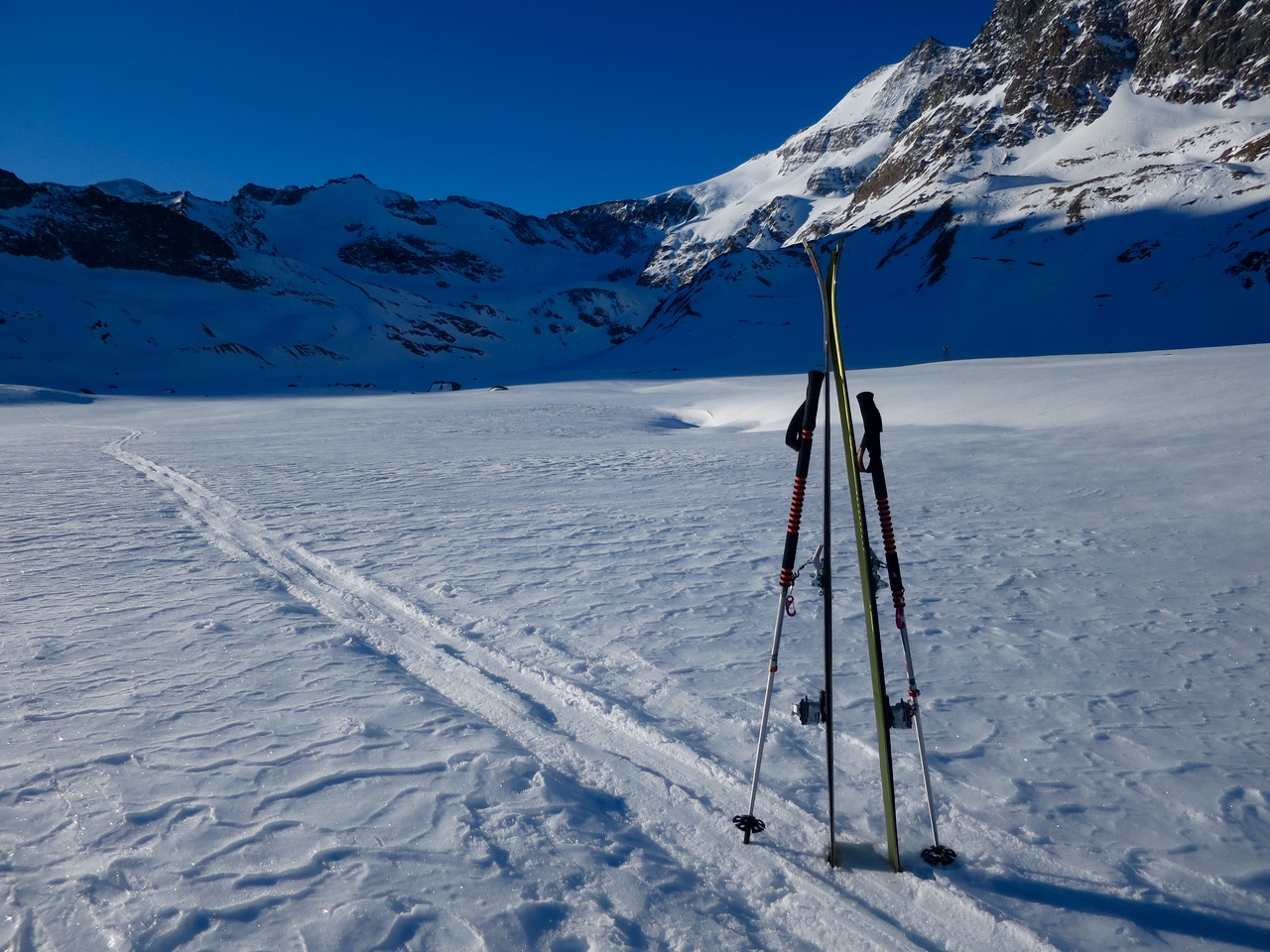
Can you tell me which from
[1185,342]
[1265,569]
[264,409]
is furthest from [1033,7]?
[1265,569]

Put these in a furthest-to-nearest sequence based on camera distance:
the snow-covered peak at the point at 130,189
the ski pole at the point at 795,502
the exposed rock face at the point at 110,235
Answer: the snow-covered peak at the point at 130,189 < the exposed rock face at the point at 110,235 < the ski pole at the point at 795,502

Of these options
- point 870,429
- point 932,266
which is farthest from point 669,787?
point 932,266

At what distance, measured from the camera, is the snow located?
275cm

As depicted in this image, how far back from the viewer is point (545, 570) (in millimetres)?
6953

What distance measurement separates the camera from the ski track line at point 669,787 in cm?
267

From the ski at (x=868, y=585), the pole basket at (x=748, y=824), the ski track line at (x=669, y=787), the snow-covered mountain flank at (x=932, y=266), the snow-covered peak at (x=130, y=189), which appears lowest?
the ski track line at (x=669, y=787)

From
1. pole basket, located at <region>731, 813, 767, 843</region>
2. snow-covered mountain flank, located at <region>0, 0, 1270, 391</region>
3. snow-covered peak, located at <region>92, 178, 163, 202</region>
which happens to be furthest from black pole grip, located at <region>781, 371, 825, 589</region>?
snow-covered peak, located at <region>92, 178, 163, 202</region>

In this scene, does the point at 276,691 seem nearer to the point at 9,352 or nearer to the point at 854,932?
the point at 854,932

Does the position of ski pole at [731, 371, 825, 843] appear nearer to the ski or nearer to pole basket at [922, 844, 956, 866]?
the ski

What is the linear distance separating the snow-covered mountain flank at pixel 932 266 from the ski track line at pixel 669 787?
36509mm

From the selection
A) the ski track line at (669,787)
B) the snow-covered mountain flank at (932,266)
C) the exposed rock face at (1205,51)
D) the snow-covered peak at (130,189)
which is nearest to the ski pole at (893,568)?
the ski track line at (669,787)

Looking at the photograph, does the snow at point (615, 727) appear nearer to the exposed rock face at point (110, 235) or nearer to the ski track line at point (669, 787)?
the ski track line at point (669, 787)

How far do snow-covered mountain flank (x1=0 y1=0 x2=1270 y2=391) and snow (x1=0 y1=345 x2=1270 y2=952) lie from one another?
34.2 metres

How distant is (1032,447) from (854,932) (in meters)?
11.8
